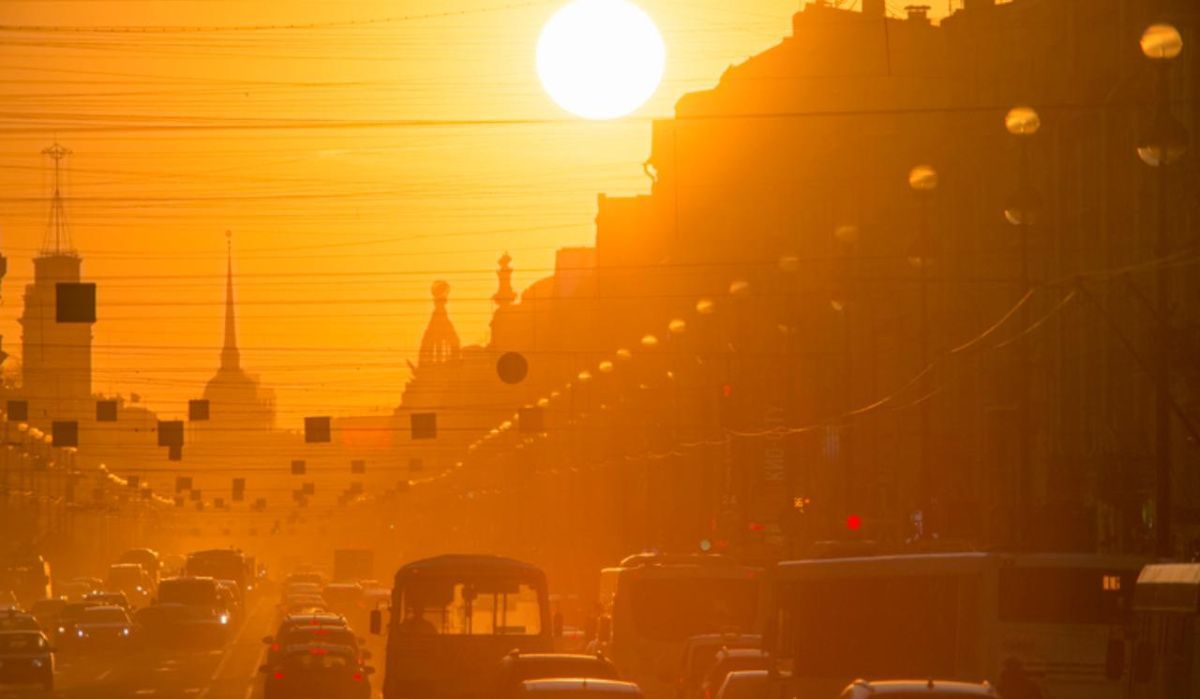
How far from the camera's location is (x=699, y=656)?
128 feet

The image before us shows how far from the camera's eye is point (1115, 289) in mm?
57406

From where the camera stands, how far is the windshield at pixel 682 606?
4562 cm

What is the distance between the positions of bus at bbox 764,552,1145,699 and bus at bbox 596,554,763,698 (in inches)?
516

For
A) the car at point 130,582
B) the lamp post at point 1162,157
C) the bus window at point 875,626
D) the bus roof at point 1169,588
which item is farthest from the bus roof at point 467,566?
the car at point 130,582

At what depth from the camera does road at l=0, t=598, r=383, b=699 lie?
54.7m

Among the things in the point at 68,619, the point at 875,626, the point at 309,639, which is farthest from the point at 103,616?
the point at 875,626

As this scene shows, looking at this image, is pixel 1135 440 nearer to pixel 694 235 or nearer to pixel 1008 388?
pixel 1008 388

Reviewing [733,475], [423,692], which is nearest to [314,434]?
[733,475]

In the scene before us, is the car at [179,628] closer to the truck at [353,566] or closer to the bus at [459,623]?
the bus at [459,623]

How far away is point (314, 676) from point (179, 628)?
37.9 metres

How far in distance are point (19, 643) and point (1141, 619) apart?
35400 millimetres

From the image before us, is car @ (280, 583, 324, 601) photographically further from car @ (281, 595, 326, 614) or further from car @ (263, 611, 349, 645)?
car @ (263, 611, 349, 645)

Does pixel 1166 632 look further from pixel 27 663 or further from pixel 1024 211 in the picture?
pixel 27 663

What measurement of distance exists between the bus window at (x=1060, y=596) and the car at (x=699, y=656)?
Result: 1021cm
